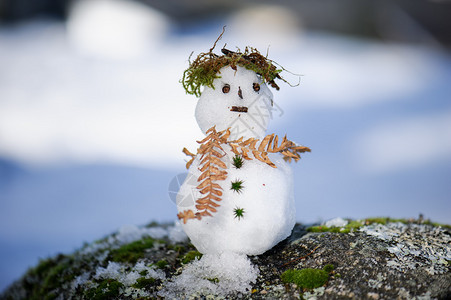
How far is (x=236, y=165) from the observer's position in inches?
109

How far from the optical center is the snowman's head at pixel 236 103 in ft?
9.14

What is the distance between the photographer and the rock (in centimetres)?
241

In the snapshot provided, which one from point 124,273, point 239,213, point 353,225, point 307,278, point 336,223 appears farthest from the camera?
point 336,223

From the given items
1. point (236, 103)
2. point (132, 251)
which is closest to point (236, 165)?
point (236, 103)

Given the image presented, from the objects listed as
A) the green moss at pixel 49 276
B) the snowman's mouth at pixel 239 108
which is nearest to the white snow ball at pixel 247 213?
the snowman's mouth at pixel 239 108

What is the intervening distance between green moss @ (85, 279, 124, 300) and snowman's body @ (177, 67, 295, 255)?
69cm

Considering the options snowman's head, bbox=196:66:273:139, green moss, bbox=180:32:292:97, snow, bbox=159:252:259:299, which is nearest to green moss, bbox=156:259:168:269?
snow, bbox=159:252:259:299

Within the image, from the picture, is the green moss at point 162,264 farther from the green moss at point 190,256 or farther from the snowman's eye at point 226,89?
the snowman's eye at point 226,89

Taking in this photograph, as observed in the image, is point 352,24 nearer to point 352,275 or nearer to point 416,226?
point 416,226

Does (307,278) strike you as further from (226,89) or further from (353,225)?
(226,89)

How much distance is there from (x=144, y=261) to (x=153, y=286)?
19.2 inches

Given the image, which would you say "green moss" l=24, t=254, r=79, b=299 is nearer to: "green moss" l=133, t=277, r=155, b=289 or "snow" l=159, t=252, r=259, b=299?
"green moss" l=133, t=277, r=155, b=289

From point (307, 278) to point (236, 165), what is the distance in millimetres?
937

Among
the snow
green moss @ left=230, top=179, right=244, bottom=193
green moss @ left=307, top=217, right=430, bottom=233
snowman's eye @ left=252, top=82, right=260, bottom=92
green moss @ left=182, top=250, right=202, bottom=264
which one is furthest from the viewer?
green moss @ left=307, top=217, right=430, bottom=233
